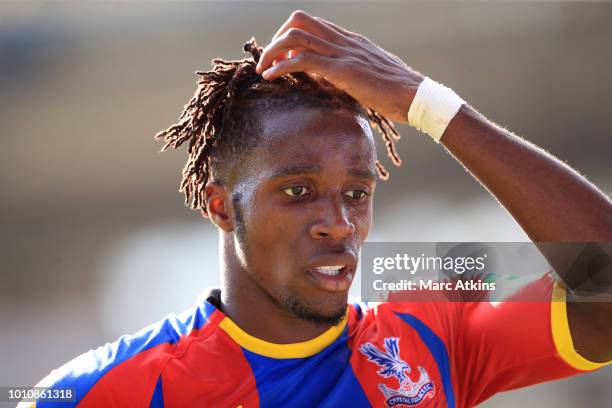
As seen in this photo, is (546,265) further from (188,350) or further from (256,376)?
(188,350)

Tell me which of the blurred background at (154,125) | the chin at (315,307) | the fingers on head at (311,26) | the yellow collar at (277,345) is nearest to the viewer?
the fingers on head at (311,26)

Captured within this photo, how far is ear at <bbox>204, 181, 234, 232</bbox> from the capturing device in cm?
321

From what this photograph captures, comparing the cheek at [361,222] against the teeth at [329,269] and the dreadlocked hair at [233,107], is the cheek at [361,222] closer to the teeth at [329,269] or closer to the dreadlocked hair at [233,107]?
the teeth at [329,269]

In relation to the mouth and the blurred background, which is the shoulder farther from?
the blurred background

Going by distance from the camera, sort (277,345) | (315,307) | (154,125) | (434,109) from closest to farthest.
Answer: (434,109) → (315,307) → (277,345) → (154,125)

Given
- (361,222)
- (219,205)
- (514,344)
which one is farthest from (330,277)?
(514,344)

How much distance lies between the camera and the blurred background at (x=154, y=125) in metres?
8.80

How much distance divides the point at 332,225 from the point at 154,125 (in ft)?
26.8

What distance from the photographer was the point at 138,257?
906 centimetres

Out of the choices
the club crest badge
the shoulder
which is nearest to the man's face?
the club crest badge

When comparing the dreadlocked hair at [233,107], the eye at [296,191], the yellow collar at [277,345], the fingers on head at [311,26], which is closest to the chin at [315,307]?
the yellow collar at [277,345]

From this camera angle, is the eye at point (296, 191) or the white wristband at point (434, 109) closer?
the white wristband at point (434, 109)

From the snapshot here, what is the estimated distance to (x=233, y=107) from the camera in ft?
10.6

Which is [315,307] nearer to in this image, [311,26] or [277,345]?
[277,345]
